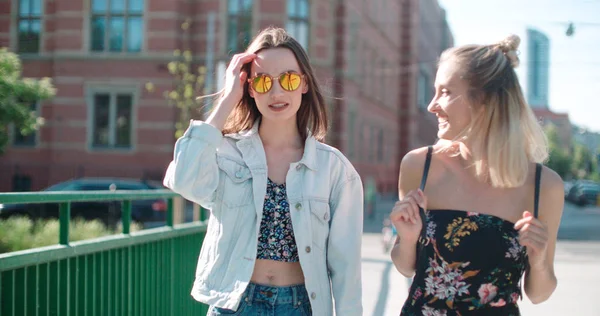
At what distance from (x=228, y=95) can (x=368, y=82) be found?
33081 mm

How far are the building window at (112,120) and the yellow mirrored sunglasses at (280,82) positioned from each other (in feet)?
80.5

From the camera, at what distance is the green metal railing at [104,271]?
295 cm

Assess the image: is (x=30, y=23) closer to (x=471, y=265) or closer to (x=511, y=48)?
(x=511, y=48)

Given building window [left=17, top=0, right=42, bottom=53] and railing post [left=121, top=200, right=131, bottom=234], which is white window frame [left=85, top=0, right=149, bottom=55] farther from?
railing post [left=121, top=200, right=131, bottom=234]

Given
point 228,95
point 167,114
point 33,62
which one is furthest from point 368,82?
point 228,95

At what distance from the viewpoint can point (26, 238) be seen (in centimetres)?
589

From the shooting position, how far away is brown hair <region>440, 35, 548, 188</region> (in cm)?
243

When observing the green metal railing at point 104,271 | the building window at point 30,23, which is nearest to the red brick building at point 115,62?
the building window at point 30,23

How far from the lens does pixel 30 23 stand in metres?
26.8

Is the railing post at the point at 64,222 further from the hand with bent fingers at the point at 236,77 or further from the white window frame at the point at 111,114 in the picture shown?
the white window frame at the point at 111,114

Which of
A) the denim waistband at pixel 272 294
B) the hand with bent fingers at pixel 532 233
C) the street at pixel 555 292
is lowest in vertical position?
the street at pixel 555 292

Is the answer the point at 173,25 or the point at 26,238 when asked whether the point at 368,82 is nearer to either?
the point at 173,25

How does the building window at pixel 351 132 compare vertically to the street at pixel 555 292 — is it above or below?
above

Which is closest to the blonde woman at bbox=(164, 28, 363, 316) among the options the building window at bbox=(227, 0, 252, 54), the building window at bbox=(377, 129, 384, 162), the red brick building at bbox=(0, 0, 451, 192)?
the red brick building at bbox=(0, 0, 451, 192)
